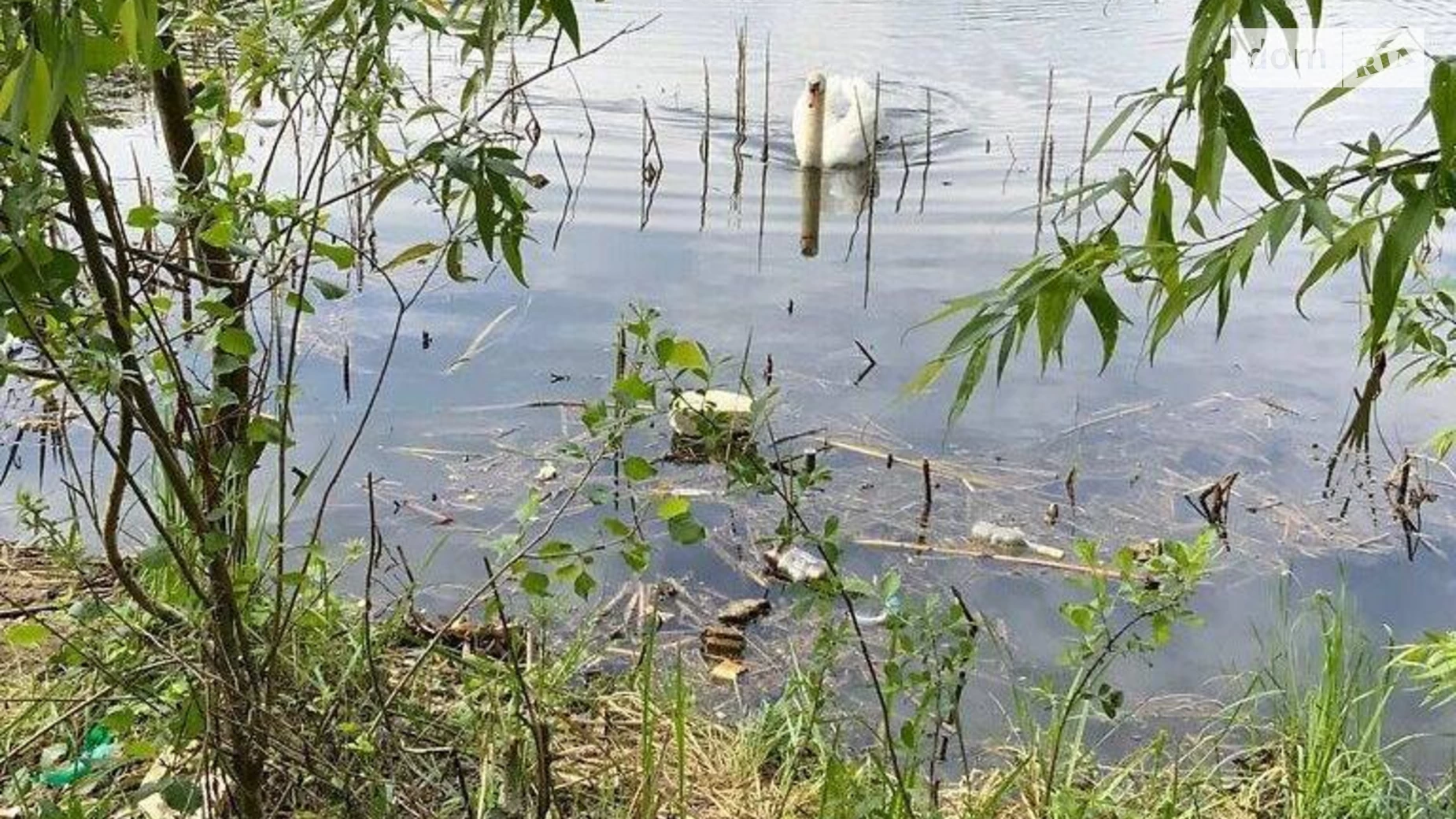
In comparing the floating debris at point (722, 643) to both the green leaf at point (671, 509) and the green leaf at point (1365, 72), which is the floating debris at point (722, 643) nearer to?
the green leaf at point (671, 509)

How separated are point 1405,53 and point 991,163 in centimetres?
599

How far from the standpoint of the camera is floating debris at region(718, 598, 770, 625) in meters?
2.82

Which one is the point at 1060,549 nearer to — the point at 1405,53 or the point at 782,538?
the point at 782,538

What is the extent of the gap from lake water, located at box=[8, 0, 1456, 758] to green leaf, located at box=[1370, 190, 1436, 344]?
801 millimetres

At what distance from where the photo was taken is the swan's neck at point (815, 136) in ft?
23.4

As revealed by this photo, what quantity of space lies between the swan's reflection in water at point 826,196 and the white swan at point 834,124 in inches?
3.2

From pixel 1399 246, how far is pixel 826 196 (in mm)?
5877

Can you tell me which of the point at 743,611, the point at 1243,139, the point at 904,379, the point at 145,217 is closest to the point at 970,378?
the point at 1243,139

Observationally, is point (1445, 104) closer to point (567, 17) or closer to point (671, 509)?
point (567, 17)

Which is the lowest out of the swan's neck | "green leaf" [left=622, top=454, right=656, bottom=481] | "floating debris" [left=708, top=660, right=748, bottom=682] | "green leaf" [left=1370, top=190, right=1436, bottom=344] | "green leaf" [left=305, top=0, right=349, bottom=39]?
"floating debris" [left=708, top=660, right=748, bottom=682]

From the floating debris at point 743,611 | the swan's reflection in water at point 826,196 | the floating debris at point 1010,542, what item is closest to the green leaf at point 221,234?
the floating debris at point 743,611

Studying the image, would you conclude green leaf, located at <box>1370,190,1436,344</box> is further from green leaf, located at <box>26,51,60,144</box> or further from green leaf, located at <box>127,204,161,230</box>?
green leaf, located at <box>127,204,161,230</box>

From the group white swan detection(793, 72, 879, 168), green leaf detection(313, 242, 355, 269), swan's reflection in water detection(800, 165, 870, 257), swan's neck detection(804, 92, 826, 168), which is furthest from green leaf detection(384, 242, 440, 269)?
swan's neck detection(804, 92, 826, 168)

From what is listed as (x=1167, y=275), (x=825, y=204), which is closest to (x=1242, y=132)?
(x=1167, y=275)
